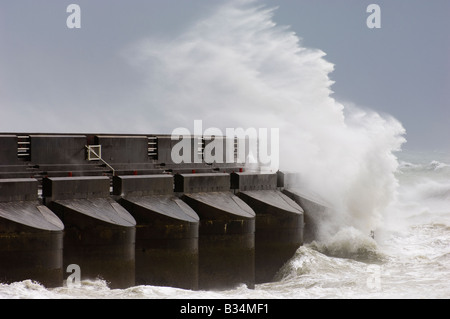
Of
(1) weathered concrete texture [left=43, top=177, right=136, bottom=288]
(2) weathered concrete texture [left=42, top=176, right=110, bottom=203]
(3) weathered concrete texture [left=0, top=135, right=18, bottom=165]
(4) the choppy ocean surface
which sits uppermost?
(3) weathered concrete texture [left=0, top=135, right=18, bottom=165]

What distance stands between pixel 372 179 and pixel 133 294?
1039 centimetres

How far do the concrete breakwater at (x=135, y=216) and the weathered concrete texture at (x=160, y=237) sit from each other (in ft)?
0.06

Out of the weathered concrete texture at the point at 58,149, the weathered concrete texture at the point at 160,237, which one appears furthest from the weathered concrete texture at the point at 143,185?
the weathered concrete texture at the point at 58,149

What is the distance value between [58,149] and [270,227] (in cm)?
519

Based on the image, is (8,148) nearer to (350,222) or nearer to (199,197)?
(199,197)

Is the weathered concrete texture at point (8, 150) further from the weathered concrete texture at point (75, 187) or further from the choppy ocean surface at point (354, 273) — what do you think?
the choppy ocean surface at point (354, 273)

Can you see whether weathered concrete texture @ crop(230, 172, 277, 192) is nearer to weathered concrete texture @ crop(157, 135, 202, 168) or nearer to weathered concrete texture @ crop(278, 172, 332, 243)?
weathered concrete texture @ crop(278, 172, 332, 243)

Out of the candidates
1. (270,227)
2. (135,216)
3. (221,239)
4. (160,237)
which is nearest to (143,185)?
(135,216)

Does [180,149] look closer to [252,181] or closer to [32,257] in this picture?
[252,181]

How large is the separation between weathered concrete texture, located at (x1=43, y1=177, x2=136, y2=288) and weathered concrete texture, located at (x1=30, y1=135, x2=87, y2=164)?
1.19 metres

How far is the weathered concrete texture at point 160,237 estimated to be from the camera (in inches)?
690

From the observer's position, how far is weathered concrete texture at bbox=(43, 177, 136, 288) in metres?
16.5

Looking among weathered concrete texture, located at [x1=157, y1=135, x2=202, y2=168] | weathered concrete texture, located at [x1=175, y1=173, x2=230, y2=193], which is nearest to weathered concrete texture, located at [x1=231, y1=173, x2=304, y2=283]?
weathered concrete texture, located at [x1=175, y1=173, x2=230, y2=193]

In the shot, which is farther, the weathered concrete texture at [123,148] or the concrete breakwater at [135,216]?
the weathered concrete texture at [123,148]
